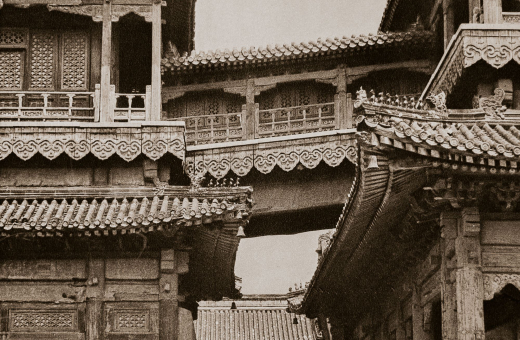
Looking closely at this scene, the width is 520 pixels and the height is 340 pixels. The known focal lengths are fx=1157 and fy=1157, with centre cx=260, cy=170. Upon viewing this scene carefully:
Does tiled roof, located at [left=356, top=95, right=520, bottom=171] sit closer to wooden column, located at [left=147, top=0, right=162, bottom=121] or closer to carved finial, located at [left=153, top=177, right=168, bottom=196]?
carved finial, located at [left=153, top=177, right=168, bottom=196]

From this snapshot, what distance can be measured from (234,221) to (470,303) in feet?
19.3

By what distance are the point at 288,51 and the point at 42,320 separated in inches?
431

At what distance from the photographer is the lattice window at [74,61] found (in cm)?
2619

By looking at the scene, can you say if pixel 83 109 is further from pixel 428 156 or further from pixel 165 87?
pixel 428 156

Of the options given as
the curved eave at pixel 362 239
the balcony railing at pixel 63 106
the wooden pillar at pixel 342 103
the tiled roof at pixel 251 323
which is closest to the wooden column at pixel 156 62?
the balcony railing at pixel 63 106

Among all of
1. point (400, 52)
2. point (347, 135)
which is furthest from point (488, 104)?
point (400, 52)

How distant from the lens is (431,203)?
663 inches

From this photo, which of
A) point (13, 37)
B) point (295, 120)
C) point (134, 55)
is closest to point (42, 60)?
point (13, 37)

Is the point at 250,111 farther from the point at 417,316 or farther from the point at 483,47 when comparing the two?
the point at 417,316

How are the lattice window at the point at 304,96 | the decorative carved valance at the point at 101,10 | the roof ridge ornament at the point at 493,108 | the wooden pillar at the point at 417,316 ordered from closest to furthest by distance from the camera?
1. the roof ridge ornament at the point at 493,108
2. the wooden pillar at the point at 417,316
3. the decorative carved valance at the point at 101,10
4. the lattice window at the point at 304,96

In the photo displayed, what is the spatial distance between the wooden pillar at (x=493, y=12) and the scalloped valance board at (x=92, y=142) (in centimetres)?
696

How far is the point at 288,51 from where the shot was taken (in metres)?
29.5

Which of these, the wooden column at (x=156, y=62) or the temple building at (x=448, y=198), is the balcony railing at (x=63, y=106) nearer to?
the wooden column at (x=156, y=62)

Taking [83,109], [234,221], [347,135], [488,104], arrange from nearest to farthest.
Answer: [488,104], [234,221], [83,109], [347,135]
